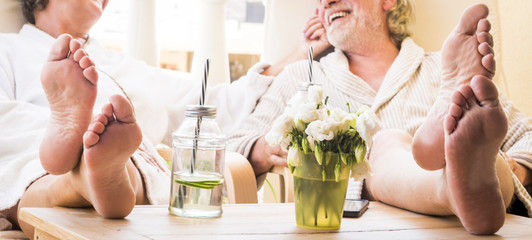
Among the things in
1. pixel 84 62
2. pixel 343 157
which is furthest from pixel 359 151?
pixel 84 62

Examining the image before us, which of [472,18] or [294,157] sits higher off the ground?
[472,18]

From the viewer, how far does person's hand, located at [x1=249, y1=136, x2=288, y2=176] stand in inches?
75.0

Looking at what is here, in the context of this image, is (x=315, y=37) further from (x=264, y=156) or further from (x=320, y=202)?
(x=320, y=202)

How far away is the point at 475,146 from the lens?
111 cm

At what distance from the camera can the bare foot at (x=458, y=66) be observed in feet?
3.92

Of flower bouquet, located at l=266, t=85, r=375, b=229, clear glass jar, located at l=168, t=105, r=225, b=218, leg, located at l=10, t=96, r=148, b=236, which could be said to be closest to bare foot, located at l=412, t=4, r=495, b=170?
flower bouquet, located at l=266, t=85, r=375, b=229

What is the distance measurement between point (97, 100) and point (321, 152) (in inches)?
37.5

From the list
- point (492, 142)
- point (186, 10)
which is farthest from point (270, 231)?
point (186, 10)

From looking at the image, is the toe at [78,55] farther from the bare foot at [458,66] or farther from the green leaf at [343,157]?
the bare foot at [458,66]

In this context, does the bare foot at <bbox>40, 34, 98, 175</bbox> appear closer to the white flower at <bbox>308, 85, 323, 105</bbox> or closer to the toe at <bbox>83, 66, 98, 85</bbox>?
the toe at <bbox>83, 66, 98, 85</bbox>

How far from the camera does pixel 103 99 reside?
1.90 meters

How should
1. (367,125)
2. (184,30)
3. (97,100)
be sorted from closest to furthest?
Answer: (367,125) → (97,100) → (184,30)

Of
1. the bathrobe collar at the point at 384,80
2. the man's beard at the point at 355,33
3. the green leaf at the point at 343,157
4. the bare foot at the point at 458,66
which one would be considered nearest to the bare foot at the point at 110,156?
the green leaf at the point at 343,157

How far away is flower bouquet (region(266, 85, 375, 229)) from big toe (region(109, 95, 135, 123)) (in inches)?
9.4
